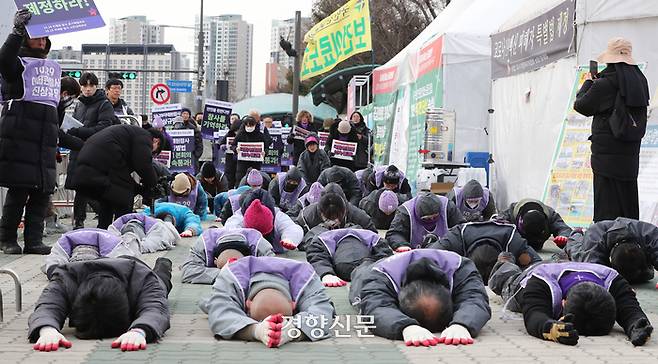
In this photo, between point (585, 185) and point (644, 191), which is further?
point (585, 185)

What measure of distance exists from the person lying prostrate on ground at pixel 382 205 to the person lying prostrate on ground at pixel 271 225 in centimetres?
272

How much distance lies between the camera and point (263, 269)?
7055 millimetres

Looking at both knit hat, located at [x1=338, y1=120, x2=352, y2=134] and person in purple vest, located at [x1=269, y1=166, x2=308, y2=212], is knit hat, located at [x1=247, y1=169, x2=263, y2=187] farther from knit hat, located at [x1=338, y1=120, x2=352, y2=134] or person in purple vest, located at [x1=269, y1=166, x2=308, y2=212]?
knit hat, located at [x1=338, y1=120, x2=352, y2=134]

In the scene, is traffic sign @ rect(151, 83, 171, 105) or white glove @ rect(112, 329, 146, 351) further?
traffic sign @ rect(151, 83, 171, 105)

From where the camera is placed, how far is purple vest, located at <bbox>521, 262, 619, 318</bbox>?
679cm

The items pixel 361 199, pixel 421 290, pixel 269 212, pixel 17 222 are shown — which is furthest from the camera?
pixel 361 199

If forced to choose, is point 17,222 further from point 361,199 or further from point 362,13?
point 362,13

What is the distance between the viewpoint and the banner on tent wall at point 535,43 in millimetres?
14055

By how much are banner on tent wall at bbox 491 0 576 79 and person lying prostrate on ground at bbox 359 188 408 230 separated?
2749mm

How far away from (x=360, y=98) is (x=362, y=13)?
5655 mm

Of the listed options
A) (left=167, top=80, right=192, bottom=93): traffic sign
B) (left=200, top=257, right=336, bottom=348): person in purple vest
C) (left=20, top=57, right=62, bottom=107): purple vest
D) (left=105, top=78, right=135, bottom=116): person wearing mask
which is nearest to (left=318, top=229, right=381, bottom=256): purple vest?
(left=200, top=257, right=336, bottom=348): person in purple vest

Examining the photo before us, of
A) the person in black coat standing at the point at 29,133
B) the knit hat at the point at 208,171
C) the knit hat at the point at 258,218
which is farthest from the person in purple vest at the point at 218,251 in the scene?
the knit hat at the point at 208,171

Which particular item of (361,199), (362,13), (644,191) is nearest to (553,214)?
(644,191)

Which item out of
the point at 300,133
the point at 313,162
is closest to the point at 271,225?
the point at 313,162
